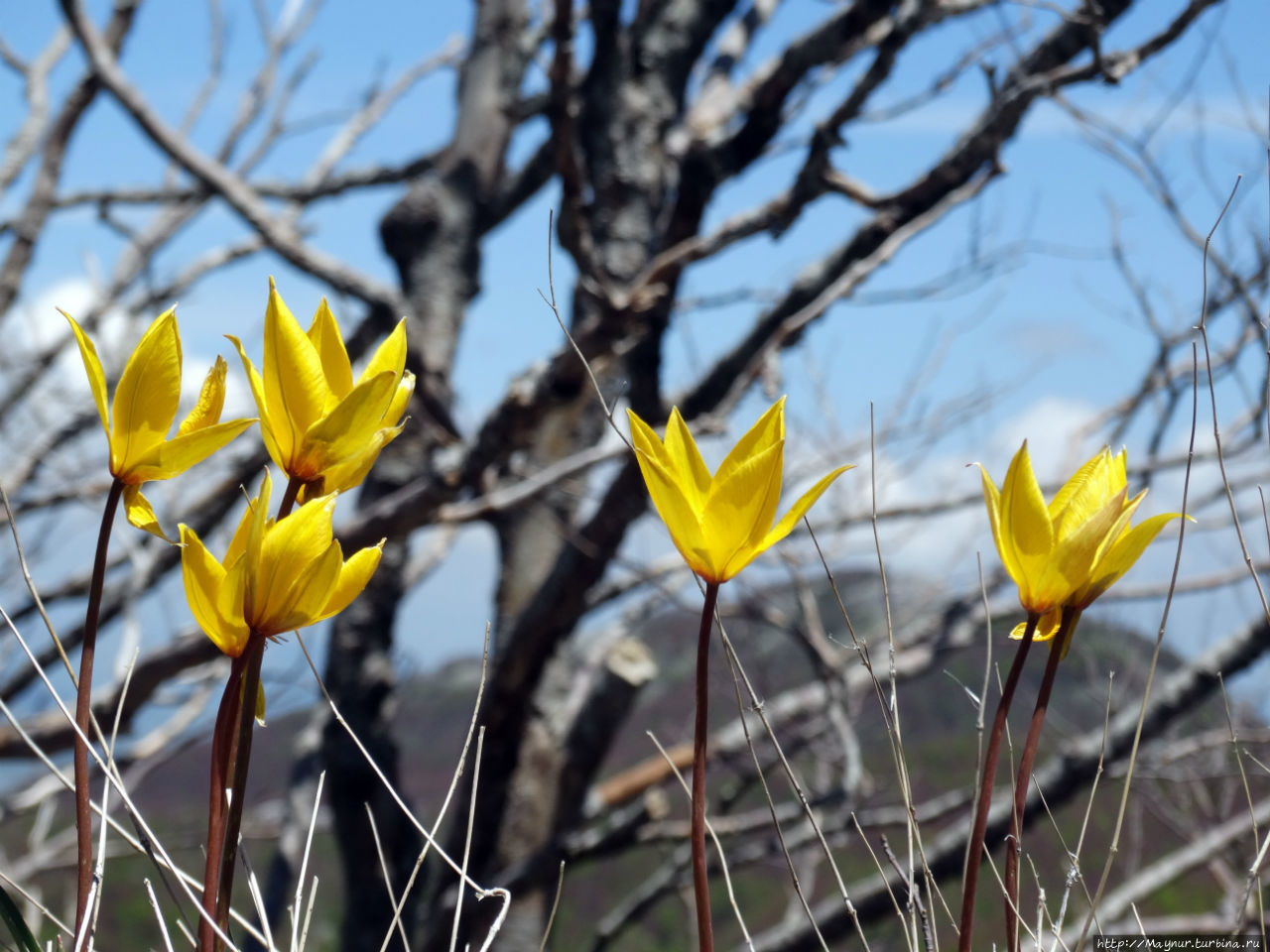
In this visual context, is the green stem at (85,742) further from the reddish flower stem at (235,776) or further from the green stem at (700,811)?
the green stem at (700,811)

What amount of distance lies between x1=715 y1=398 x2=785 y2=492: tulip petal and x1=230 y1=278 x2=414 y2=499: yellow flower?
0.48 ft

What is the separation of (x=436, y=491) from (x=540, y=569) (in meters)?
1.12

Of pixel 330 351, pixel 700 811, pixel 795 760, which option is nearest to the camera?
pixel 700 811

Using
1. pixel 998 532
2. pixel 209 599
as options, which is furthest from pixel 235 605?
pixel 998 532

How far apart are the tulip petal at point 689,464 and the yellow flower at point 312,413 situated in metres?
0.12

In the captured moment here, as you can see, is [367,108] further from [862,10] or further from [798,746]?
[798,746]

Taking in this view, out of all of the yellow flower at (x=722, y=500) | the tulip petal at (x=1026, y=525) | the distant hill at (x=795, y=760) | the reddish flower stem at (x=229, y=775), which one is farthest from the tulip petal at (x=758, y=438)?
the distant hill at (x=795, y=760)

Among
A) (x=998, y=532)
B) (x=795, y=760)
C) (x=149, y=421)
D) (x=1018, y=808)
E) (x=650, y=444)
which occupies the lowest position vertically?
(x=795, y=760)

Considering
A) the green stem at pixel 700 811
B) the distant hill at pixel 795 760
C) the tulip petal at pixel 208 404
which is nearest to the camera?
the green stem at pixel 700 811

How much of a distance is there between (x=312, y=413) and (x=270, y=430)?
0.02m

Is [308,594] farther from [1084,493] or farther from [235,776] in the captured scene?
[1084,493]

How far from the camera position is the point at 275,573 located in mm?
409

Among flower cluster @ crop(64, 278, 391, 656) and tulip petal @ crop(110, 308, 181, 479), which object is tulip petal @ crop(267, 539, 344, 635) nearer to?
flower cluster @ crop(64, 278, 391, 656)

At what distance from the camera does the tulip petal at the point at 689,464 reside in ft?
1.45
